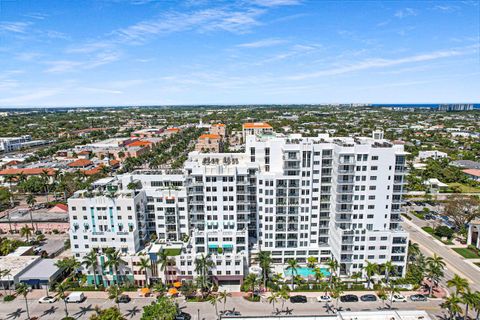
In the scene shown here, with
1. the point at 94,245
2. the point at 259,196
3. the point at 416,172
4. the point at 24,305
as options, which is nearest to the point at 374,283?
the point at 259,196

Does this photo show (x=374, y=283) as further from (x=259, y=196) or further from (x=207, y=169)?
(x=207, y=169)

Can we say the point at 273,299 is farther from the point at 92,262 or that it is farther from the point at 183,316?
the point at 92,262

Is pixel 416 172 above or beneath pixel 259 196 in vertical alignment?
beneath

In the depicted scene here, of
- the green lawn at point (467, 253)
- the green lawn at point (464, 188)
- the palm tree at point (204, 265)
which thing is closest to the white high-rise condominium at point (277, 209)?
the palm tree at point (204, 265)

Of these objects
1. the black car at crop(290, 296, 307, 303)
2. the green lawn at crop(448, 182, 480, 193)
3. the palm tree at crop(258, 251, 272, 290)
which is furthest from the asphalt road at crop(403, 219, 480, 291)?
the green lawn at crop(448, 182, 480, 193)

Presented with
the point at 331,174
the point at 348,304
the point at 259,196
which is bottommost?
the point at 348,304

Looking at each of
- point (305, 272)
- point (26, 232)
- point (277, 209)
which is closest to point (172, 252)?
point (277, 209)

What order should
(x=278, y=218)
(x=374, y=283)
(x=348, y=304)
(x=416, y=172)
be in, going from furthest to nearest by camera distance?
1. (x=416, y=172)
2. (x=278, y=218)
3. (x=374, y=283)
4. (x=348, y=304)
